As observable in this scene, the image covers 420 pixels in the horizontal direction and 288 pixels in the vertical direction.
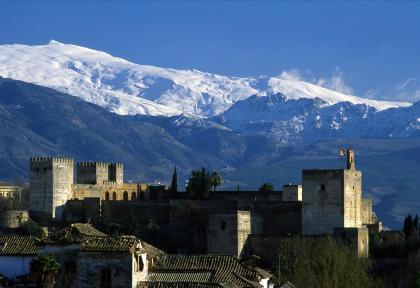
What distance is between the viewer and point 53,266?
57.0 meters

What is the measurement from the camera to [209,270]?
214 ft

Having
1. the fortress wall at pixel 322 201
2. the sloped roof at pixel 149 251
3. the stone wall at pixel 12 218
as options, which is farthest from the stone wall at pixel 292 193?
the sloped roof at pixel 149 251

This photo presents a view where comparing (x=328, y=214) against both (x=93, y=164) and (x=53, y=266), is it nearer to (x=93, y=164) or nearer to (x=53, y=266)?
(x=93, y=164)

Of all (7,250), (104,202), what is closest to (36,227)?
(104,202)

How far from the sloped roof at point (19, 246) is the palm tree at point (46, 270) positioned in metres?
4.41

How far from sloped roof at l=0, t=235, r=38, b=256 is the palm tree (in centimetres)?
441

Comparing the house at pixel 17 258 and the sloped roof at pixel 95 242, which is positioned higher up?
the sloped roof at pixel 95 242

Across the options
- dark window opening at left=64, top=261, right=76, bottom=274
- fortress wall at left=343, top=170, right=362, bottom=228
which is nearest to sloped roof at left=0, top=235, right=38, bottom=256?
dark window opening at left=64, top=261, right=76, bottom=274

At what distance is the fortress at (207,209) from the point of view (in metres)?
99.4

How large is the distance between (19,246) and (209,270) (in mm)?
8231

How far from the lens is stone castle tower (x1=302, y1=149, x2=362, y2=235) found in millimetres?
100250

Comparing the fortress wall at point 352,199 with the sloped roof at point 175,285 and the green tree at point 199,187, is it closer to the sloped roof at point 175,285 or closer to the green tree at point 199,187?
the green tree at point 199,187

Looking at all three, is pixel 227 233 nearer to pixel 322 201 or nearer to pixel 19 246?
pixel 322 201

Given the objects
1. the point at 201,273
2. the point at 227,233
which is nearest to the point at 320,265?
the point at 227,233
